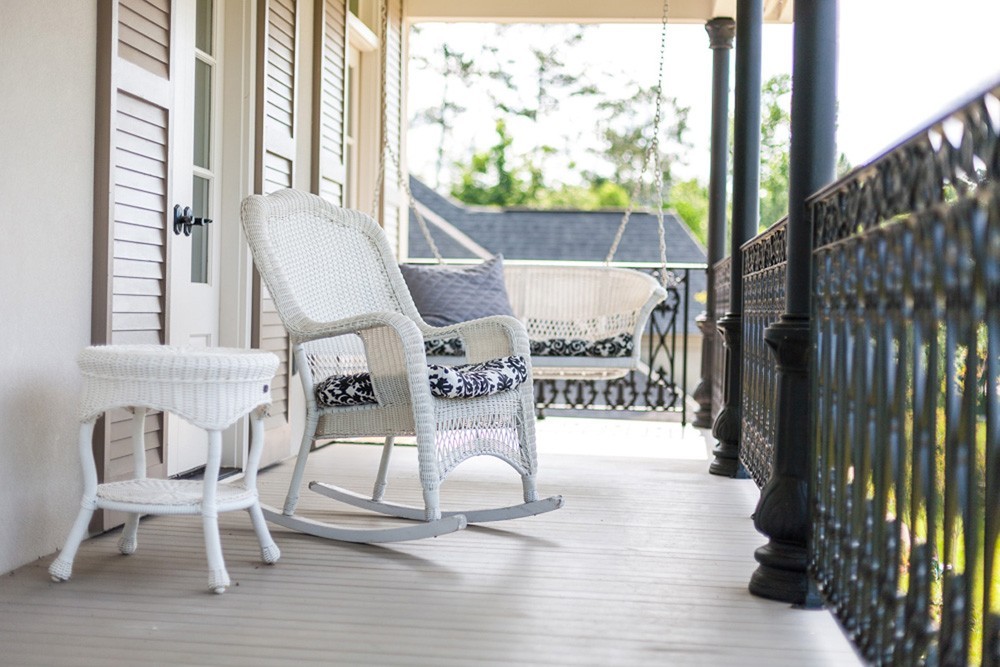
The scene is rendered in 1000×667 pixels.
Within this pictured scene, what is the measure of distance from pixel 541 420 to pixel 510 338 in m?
3.14

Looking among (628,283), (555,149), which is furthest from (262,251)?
(555,149)

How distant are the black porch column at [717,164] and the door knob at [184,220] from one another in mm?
2999

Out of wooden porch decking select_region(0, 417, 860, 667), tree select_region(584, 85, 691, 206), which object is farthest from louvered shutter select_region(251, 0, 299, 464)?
tree select_region(584, 85, 691, 206)

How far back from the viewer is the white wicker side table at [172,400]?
2.27 meters

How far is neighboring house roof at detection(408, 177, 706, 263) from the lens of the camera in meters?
14.1

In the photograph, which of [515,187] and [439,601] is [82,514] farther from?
[515,187]

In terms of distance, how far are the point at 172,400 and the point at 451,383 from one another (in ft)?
2.36

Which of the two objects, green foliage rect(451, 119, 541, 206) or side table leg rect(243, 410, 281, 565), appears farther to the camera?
green foliage rect(451, 119, 541, 206)

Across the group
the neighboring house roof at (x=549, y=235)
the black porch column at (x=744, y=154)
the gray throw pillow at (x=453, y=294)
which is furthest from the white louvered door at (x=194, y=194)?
the neighboring house roof at (x=549, y=235)

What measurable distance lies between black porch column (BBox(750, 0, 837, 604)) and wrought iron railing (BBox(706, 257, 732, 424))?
2574mm

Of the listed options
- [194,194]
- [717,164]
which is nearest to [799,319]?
[194,194]

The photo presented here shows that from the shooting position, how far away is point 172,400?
7.45 ft

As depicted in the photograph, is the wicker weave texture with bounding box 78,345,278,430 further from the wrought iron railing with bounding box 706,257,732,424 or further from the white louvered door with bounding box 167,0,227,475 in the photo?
the wrought iron railing with bounding box 706,257,732,424

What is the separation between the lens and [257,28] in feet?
12.8
